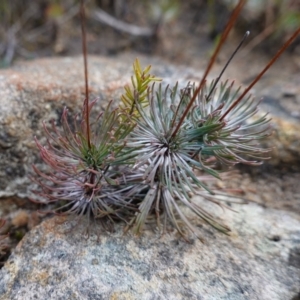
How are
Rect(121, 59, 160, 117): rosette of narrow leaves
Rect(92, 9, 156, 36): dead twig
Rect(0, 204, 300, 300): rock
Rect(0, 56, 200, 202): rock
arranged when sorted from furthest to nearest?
Rect(92, 9, 156, 36): dead twig
Rect(0, 56, 200, 202): rock
Rect(121, 59, 160, 117): rosette of narrow leaves
Rect(0, 204, 300, 300): rock

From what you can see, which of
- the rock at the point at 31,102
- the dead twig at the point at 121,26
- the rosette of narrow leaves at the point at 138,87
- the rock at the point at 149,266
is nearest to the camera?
the rock at the point at 149,266

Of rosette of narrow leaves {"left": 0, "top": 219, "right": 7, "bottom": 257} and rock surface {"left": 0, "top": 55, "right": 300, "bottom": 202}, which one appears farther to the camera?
rock surface {"left": 0, "top": 55, "right": 300, "bottom": 202}

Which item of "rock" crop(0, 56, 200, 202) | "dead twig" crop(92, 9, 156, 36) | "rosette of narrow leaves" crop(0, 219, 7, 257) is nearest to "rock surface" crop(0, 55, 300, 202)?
"rock" crop(0, 56, 200, 202)

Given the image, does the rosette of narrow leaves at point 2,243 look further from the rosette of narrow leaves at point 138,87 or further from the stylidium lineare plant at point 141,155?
the rosette of narrow leaves at point 138,87

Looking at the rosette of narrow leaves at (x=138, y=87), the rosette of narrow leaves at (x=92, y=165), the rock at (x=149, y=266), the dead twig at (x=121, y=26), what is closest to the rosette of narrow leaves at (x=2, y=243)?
the rock at (x=149, y=266)

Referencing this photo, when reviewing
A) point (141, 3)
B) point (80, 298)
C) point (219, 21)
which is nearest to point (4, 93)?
point (80, 298)

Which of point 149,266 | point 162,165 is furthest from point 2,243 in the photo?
point 162,165

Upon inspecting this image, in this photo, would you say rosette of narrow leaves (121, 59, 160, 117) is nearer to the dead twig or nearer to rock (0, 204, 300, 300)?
rock (0, 204, 300, 300)
